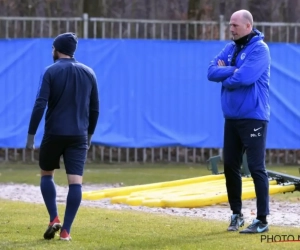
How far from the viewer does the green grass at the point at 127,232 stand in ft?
24.6

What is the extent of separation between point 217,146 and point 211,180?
3.96 meters

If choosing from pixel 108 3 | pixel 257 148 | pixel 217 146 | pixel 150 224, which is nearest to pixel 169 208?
pixel 150 224

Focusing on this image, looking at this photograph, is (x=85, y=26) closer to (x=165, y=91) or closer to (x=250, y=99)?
(x=165, y=91)

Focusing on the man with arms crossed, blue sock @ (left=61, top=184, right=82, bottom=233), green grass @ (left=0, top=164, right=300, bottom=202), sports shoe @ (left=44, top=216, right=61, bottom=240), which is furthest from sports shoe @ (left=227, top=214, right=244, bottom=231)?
green grass @ (left=0, top=164, right=300, bottom=202)

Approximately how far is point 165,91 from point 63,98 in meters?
9.06

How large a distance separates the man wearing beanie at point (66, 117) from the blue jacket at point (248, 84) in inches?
49.6

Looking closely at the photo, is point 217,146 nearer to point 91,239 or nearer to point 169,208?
point 169,208

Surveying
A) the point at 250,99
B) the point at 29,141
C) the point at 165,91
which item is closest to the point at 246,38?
the point at 250,99

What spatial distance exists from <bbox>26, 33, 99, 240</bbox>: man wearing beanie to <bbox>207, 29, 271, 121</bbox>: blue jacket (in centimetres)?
126

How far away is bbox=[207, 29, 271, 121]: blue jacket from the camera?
8211mm

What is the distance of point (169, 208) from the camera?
35.2ft

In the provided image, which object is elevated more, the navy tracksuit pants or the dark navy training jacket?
the dark navy training jacket

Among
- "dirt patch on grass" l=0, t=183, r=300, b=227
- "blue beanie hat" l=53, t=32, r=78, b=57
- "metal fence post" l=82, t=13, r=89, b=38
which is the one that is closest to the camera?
"blue beanie hat" l=53, t=32, r=78, b=57

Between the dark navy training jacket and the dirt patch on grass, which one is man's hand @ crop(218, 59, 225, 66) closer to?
the dark navy training jacket
